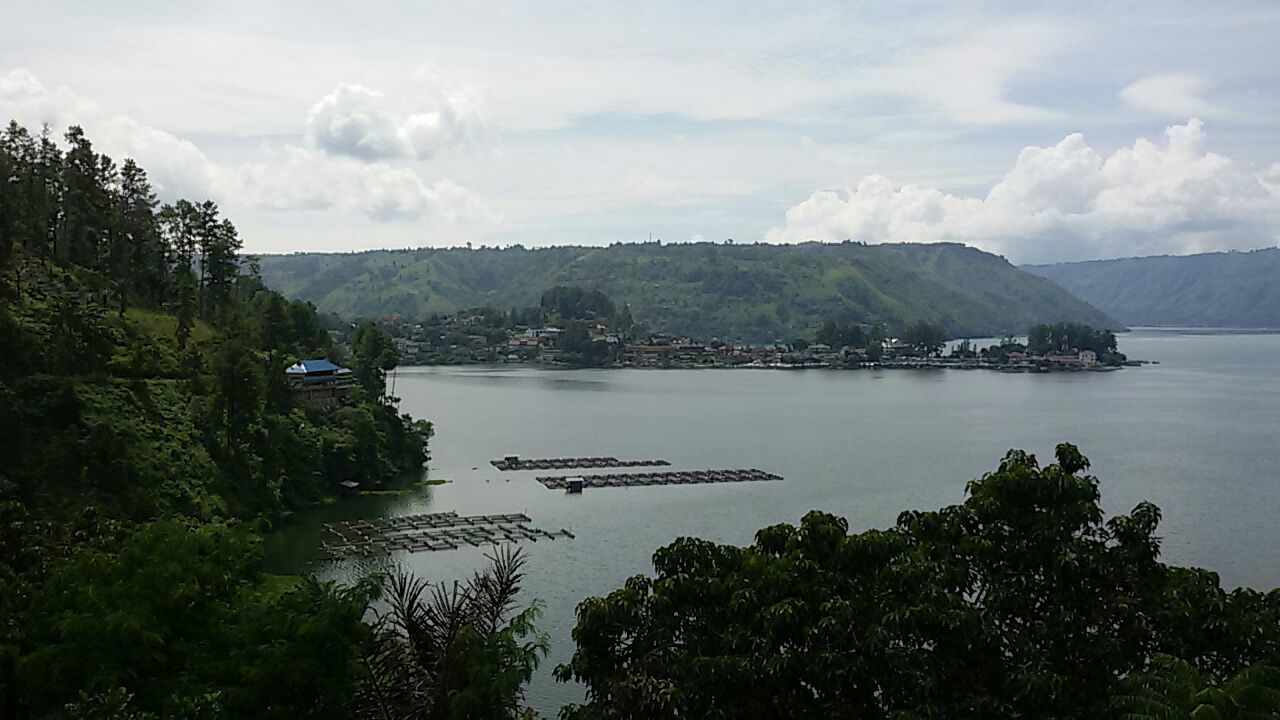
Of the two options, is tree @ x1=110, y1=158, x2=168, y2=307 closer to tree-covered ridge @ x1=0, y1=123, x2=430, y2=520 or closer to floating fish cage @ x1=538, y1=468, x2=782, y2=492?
tree-covered ridge @ x1=0, y1=123, x2=430, y2=520

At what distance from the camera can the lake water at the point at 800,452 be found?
3809cm

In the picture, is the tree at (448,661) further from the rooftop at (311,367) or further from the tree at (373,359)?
the tree at (373,359)

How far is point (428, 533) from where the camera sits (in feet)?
133

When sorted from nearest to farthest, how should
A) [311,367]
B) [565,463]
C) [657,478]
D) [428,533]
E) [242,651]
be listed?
[242,651]
[428,533]
[311,367]
[657,478]
[565,463]

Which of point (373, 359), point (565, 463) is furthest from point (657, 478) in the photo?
point (373, 359)

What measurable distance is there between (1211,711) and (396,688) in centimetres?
774

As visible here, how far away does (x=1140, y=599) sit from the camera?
11.5 meters

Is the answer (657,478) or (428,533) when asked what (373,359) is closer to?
(657,478)

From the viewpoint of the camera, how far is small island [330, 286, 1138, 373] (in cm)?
15462

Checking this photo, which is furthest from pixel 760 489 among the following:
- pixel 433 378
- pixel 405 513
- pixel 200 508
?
pixel 433 378

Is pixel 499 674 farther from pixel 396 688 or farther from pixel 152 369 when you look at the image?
pixel 152 369

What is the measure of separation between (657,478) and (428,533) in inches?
708

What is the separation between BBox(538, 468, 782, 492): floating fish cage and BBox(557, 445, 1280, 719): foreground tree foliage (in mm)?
40933

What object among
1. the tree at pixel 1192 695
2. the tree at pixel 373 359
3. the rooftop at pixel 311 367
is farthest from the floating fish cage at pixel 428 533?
the tree at pixel 1192 695
